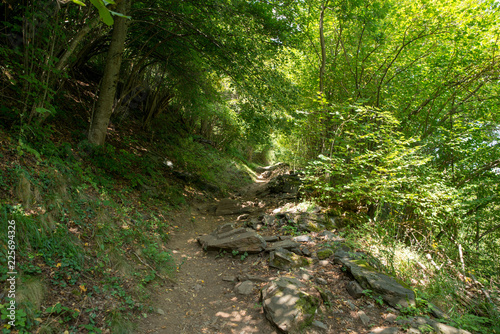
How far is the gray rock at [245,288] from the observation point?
414 centimetres

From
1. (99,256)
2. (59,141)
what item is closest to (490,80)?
(99,256)

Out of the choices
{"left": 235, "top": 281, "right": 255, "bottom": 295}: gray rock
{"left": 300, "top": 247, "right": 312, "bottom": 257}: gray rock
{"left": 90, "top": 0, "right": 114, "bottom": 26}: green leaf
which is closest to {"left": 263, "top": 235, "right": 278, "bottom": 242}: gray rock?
{"left": 300, "top": 247, "right": 312, "bottom": 257}: gray rock

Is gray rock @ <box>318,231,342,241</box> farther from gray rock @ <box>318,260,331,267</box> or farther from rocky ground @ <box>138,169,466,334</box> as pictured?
gray rock @ <box>318,260,331,267</box>

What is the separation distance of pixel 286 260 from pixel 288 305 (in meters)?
1.23

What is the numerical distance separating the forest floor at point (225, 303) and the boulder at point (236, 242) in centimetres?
15

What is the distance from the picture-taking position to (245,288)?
4223mm

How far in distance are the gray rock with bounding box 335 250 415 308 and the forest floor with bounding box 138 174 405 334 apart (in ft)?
0.51

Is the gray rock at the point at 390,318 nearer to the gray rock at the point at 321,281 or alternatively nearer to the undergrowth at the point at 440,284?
the undergrowth at the point at 440,284

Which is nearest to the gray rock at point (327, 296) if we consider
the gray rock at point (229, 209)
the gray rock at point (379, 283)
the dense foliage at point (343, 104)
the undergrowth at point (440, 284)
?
the gray rock at point (379, 283)

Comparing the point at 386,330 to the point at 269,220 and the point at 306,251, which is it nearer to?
the point at 306,251

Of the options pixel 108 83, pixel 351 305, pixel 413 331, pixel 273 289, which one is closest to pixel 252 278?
pixel 273 289

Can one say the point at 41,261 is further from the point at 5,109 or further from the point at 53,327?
the point at 5,109

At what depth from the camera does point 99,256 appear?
12.2 feet

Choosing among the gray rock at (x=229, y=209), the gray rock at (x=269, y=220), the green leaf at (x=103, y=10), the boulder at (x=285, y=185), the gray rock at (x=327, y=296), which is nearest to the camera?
the green leaf at (x=103, y=10)
